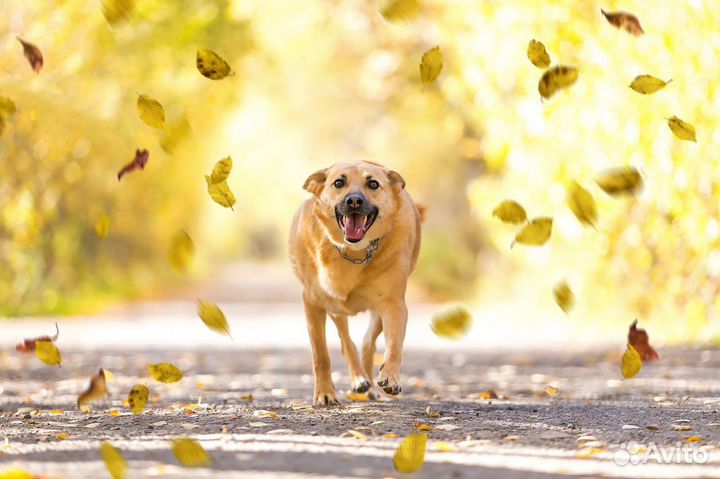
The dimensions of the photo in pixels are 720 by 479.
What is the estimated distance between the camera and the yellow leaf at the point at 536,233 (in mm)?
6344

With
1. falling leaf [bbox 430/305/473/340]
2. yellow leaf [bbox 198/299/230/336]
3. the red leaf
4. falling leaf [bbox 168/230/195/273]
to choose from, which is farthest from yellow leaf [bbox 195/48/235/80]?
falling leaf [bbox 430/305/473/340]

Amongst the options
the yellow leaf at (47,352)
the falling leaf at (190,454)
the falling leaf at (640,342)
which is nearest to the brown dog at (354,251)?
the falling leaf at (640,342)

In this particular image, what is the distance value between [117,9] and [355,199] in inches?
67.6

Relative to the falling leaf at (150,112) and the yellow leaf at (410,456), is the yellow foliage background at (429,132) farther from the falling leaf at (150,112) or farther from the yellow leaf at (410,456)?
the yellow leaf at (410,456)

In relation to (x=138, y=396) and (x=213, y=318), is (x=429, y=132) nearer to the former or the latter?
(x=213, y=318)

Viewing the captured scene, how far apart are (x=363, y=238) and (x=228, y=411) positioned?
133 centimetres

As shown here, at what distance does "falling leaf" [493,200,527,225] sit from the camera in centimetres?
645

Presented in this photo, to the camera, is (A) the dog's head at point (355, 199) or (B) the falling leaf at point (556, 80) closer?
(B) the falling leaf at point (556, 80)

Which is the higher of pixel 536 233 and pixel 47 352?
pixel 536 233

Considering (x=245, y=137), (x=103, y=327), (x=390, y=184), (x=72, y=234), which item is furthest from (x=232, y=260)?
(x=390, y=184)

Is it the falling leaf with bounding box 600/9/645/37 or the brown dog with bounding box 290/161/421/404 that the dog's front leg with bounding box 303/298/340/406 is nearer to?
the brown dog with bounding box 290/161/421/404

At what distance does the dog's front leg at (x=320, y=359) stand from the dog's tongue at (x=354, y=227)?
28.9 inches

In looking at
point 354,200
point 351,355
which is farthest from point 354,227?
point 351,355

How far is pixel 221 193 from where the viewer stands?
20.5ft
